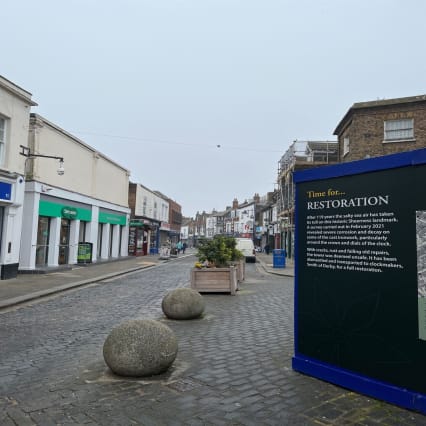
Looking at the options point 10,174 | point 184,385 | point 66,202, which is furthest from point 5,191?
point 184,385

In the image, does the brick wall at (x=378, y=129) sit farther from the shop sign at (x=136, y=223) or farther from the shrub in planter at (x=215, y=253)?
the shop sign at (x=136, y=223)

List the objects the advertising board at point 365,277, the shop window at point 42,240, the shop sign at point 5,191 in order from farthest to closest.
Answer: the shop window at point 42,240, the shop sign at point 5,191, the advertising board at point 365,277

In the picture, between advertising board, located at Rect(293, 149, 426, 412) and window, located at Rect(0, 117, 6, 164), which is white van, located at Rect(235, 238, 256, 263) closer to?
window, located at Rect(0, 117, 6, 164)

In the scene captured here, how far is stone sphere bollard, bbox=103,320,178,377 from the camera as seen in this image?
15.5 ft

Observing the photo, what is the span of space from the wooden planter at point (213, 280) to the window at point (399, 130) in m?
14.0

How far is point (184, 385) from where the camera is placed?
14.9 feet

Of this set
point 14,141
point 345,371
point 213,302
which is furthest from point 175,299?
point 14,141

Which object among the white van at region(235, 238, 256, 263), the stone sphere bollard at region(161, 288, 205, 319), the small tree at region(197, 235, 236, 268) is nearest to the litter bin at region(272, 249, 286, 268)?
the white van at region(235, 238, 256, 263)

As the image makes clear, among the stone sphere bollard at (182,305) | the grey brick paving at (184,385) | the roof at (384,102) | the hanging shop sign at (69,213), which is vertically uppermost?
the roof at (384,102)

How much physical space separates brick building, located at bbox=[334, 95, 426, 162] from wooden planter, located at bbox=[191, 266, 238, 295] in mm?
12601

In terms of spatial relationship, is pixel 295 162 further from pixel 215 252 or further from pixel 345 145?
pixel 215 252

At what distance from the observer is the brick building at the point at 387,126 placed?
20.9 m

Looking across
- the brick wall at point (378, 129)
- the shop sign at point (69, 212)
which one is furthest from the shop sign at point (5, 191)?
the brick wall at point (378, 129)

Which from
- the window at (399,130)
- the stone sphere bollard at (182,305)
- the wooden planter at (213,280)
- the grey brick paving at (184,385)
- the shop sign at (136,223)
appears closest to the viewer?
the grey brick paving at (184,385)
